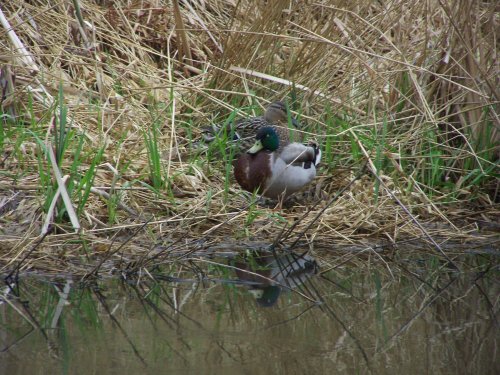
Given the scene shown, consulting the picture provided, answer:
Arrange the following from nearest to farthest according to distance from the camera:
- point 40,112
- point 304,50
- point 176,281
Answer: point 176,281
point 40,112
point 304,50

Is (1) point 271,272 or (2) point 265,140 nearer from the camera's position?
(1) point 271,272

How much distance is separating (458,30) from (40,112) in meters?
2.63

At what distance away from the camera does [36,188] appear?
5.14 m

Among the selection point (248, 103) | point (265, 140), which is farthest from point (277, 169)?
point (248, 103)

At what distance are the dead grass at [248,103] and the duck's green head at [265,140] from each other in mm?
253

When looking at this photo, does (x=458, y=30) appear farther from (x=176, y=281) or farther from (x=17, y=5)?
(x=17, y=5)

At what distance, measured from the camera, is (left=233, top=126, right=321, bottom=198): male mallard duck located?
5.68 metres

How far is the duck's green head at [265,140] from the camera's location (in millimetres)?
5906

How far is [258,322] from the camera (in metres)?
3.84

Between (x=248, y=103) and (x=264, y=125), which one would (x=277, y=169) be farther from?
(x=248, y=103)

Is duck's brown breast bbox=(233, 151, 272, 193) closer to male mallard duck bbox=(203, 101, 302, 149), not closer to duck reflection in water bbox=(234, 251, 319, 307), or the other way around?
male mallard duck bbox=(203, 101, 302, 149)

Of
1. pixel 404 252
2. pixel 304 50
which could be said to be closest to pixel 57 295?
pixel 404 252

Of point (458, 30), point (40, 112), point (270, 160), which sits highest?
point (458, 30)

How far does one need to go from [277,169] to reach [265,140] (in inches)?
10.1
